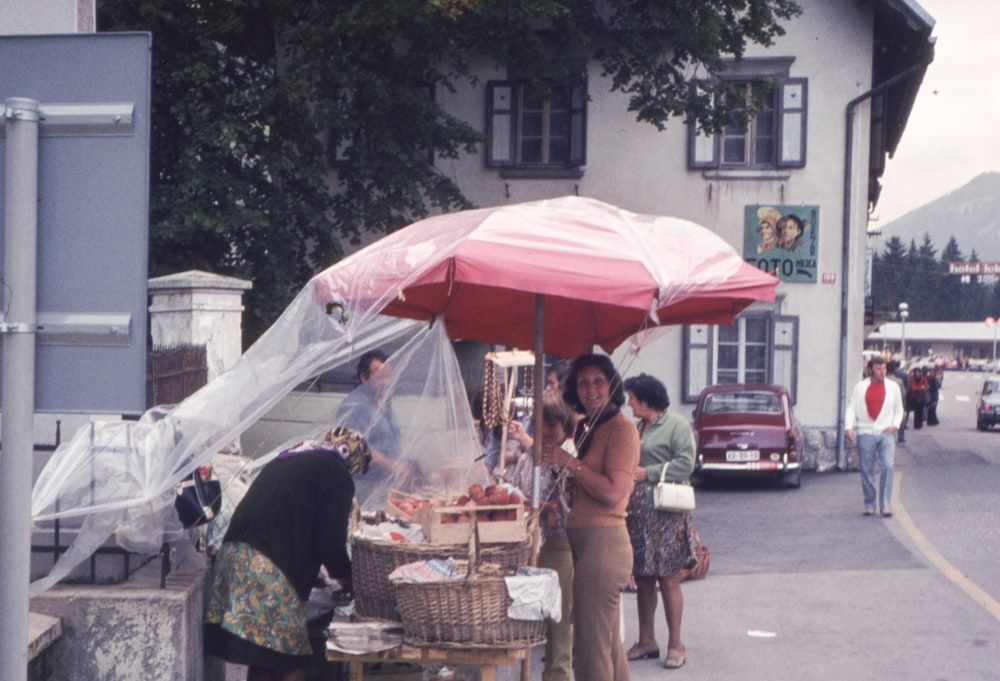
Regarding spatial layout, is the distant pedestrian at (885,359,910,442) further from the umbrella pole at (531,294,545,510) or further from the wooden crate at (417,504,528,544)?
the wooden crate at (417,504,528,544)

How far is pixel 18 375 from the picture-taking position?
215cm

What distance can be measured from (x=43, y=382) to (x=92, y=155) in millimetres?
427

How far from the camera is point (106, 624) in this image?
4961mm

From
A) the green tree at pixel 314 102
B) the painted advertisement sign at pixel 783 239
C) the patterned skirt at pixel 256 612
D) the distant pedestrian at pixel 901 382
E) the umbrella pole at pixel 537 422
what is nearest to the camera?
the patterned skirt at pixel 256 612

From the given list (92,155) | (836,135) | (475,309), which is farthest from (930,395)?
(92,155)

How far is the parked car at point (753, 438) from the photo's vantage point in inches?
711

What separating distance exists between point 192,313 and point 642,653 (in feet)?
13.8

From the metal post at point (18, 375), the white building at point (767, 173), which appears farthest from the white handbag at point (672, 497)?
the white building at point (767, 173)

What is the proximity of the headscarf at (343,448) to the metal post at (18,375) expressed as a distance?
2.94 metres

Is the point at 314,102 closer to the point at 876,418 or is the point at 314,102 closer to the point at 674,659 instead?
the point at 876,418

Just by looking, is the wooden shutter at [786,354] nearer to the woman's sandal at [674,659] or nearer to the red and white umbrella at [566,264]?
the woman's sandal at [674,659]

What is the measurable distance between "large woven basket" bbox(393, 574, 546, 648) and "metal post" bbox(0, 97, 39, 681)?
8.87 feet

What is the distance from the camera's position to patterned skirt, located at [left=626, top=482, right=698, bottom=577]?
742 centimetres

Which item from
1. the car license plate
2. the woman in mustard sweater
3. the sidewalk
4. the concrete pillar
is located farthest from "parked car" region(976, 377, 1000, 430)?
the woman in mustard sweater
